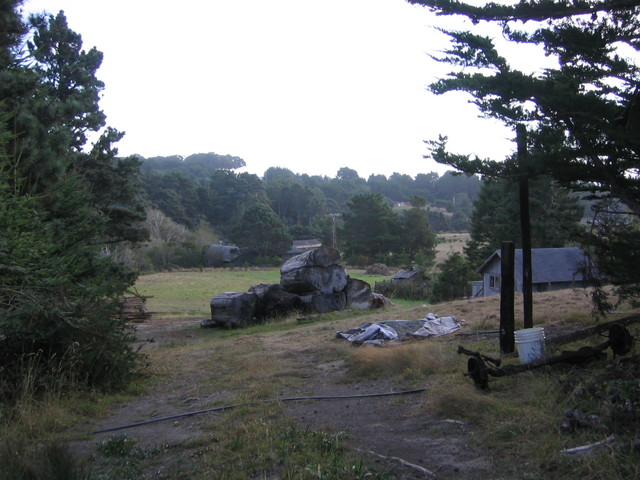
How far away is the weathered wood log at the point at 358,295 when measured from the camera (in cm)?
2162

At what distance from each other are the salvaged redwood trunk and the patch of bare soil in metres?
11.0

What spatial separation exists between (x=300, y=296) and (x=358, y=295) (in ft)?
8.34

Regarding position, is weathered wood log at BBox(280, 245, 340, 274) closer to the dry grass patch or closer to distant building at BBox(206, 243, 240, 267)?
the dry grass patch

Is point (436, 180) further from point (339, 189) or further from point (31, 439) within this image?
point (31, 439)

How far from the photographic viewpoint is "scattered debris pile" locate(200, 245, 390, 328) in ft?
64.1

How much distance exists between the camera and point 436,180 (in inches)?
4828

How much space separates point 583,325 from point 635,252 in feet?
6.91

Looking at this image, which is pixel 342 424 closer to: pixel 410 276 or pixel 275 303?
pixel 275 303

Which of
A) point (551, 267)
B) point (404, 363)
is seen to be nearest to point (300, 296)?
point (404, 363)

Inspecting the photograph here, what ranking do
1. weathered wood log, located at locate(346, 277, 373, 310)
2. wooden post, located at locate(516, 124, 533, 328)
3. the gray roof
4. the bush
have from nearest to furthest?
the bush → wooden post, located at locate(516, 124, 533, 328) → weathered wood log, located at locate(346, 277, 373, 310) → the gray roof

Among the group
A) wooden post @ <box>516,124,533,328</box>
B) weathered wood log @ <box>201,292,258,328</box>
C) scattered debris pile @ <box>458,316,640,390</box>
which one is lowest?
weathered wood log @ <box>201,292,258,328</box>

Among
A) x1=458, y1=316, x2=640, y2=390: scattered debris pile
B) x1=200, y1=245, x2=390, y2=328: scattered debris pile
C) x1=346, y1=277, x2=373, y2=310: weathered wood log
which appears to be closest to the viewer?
x1=458, y1=316, x2=640, y2=390: scattered debris pile

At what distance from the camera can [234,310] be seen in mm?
19391

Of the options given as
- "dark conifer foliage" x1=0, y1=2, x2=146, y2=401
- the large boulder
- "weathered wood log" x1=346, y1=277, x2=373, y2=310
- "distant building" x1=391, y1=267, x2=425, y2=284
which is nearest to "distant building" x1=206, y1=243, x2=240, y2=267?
"distant building" x1=391, y1=267, x2=425, y2=284
